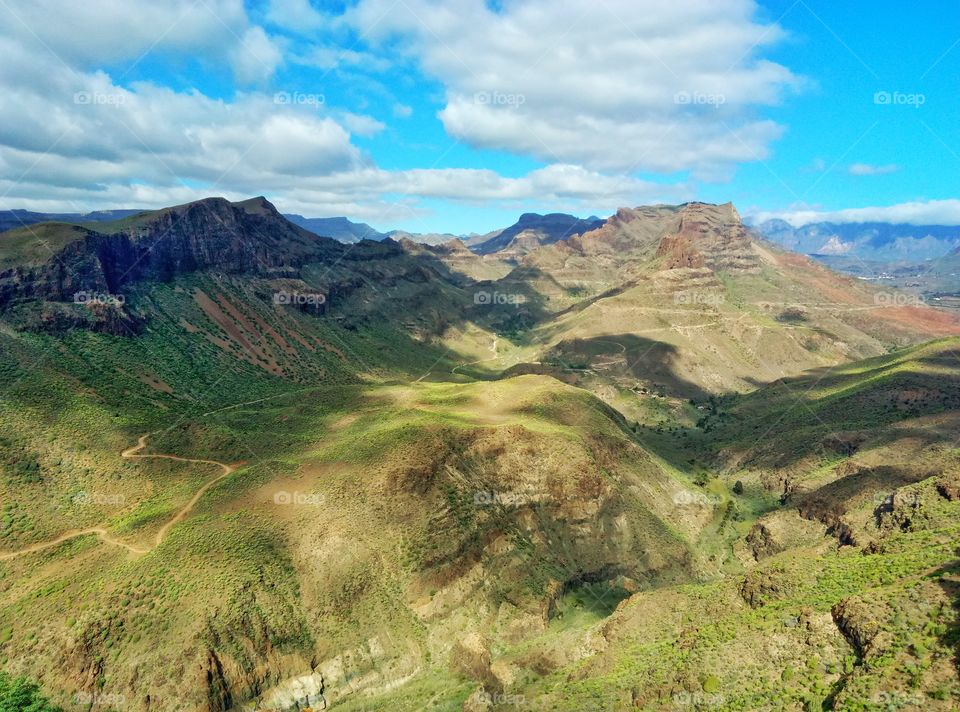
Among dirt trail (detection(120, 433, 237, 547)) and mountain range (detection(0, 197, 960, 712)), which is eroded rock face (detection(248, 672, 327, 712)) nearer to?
mountain range (detection(0, 197, 960, 712))

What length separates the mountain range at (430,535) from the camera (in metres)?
38.1

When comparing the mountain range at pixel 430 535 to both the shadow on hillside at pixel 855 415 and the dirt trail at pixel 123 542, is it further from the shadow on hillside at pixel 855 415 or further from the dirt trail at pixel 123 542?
the shadow on hillside at pixel 855 415

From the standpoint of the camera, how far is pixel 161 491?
62.9 m

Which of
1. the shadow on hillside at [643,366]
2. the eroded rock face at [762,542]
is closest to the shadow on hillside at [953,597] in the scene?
the eroded rock face at [762,542]

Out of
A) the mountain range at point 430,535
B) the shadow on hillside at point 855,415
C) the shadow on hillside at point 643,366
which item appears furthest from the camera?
the shadow on hillside at point 643,366

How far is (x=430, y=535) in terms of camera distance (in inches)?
2319

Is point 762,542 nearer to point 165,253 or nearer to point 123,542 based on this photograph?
point 123,542

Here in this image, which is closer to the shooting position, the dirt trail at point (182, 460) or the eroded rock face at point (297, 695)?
the eroded rock face at point (297, 695)

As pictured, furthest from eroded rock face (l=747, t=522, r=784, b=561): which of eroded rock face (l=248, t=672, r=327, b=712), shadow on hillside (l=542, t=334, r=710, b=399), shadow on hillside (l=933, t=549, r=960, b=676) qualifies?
shadow on hillside (l=542, t=334, r=710, b=399)

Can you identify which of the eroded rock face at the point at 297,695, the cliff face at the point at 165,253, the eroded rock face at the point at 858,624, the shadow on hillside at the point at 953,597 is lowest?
the eroded rock face at the point at 297,695

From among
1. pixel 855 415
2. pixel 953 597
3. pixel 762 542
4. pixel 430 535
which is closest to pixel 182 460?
pixel 430 535

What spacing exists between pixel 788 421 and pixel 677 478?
129 feet

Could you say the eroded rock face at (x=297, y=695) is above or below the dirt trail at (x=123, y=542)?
below

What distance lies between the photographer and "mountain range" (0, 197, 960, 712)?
125 ft
